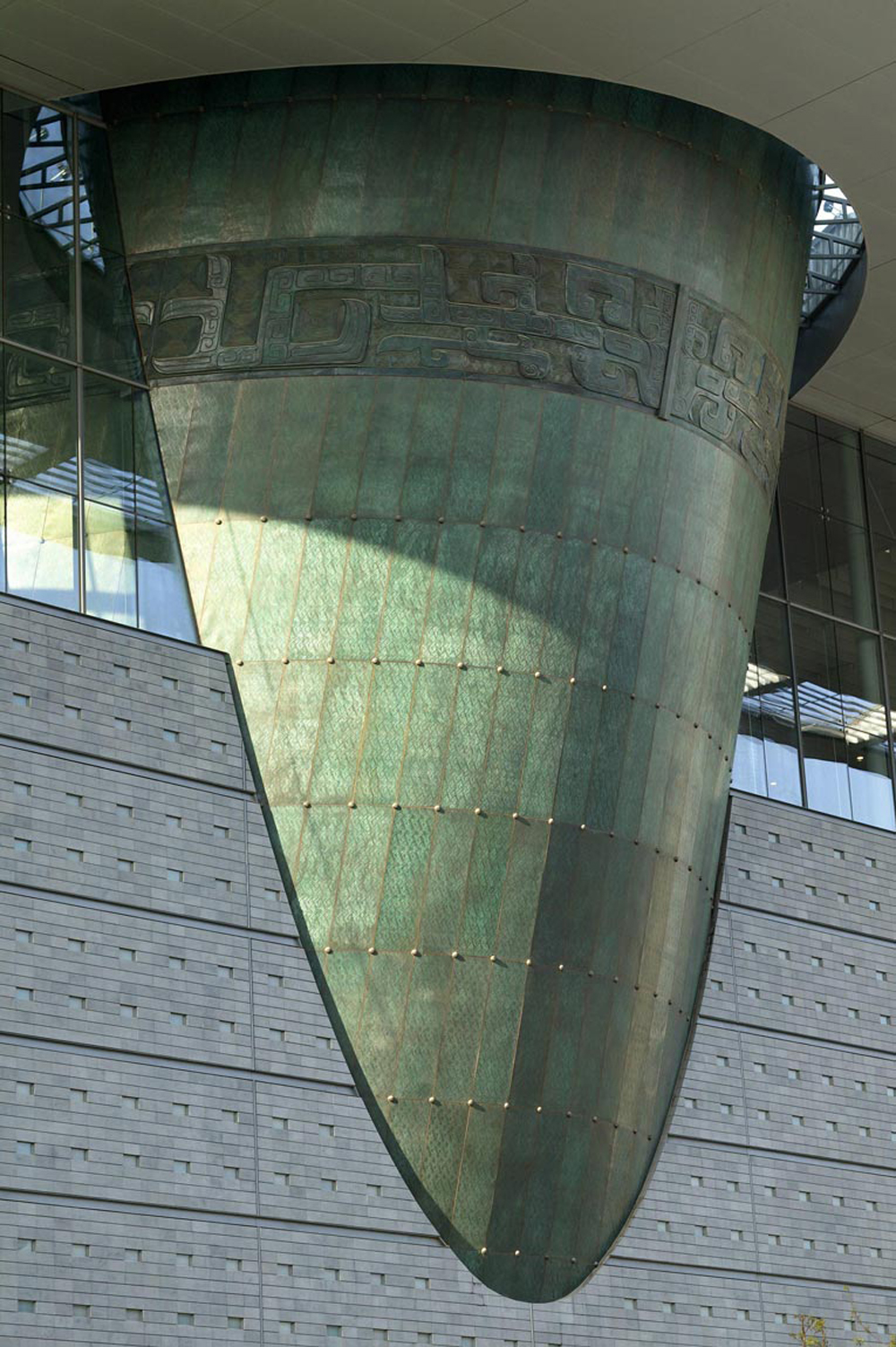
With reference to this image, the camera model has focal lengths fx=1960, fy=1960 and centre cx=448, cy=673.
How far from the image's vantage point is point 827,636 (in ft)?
83.4

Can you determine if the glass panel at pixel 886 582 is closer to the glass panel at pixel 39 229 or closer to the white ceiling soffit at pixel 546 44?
the white ceiling soffit at pixel 546 44

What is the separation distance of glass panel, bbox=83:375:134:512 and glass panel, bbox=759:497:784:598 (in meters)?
9.72

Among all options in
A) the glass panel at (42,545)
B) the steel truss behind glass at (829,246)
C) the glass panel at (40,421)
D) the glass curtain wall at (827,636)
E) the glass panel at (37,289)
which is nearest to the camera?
the glass panel at (42,545)

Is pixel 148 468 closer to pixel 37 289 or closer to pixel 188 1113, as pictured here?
pixel 37 289

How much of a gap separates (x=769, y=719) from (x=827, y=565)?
9.23ft

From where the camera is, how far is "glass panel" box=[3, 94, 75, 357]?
18172mm

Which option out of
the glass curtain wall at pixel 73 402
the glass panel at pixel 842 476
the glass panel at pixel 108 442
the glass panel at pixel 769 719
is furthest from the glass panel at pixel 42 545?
the glass panel at pixel 842 476

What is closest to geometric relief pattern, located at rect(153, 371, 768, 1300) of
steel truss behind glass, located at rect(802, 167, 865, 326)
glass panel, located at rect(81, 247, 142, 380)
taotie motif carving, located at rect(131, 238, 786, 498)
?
taotie motif carving, located at rect(131, 238, 786, 498)

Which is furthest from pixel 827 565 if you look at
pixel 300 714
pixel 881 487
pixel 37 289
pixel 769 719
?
pixel 37 289

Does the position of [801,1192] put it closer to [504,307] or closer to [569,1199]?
[569,1199]

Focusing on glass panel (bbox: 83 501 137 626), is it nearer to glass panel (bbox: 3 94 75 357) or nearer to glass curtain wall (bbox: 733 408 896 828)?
glass panel (bbox: 3 94 75 357)

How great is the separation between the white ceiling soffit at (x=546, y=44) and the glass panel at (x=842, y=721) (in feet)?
25.8

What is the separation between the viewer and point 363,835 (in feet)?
56.2

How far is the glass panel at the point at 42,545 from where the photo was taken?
17016 mm
